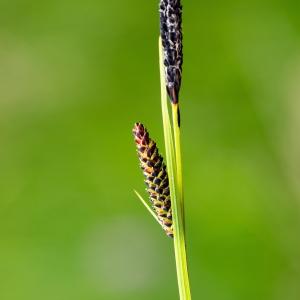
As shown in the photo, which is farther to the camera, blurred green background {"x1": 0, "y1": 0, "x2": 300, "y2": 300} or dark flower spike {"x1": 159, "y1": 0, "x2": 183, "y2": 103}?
blurred green background {"x1": 0, "y1": 0, "x2": 300, "y2": 300}

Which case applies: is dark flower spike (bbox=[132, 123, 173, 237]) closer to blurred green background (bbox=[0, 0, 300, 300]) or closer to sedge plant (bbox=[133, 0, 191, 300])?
sedge plant (bbox=[133, 0, 191, 300])

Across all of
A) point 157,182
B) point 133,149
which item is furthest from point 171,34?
point 133,149

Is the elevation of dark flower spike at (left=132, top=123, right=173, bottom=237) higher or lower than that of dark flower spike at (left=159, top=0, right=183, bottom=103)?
lower

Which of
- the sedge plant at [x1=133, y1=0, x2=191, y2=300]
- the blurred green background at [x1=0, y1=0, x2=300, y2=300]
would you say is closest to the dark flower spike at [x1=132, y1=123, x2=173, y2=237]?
the sedge plant at [x1=133, y1=0, x2=191, y2=300]

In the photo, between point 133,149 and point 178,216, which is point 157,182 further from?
point 133,149

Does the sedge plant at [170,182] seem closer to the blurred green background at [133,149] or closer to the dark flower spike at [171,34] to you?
the dark flower spike at [171,34]

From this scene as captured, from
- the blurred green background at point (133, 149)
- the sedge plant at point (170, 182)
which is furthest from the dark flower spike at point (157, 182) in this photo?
the blurred green background at point (133, 149)
